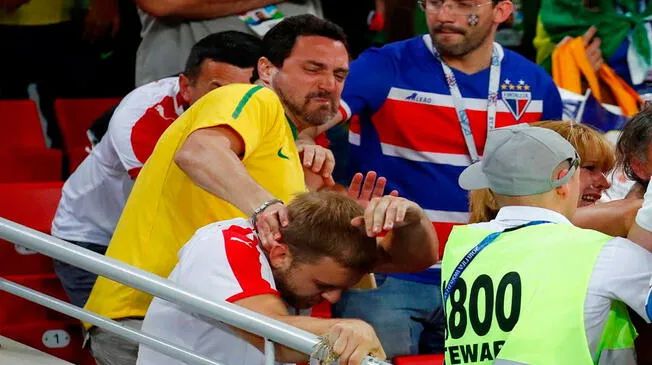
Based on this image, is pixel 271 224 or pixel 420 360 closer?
pixel 271 224

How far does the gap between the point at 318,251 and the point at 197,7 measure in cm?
282

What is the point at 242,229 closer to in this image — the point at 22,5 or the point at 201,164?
the point at 201,164

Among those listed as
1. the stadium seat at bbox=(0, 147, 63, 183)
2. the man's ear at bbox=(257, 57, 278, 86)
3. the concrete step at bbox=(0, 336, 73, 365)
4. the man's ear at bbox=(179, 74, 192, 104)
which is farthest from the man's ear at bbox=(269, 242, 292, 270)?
the stadium seat at bbox=(0, 147, 63, 183)

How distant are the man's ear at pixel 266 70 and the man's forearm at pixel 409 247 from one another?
44.1 inches

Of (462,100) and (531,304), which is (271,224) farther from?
(462,100)

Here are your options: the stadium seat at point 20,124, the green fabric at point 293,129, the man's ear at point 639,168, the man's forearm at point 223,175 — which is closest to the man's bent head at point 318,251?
the man's forearm at point 223,175

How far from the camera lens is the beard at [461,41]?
226 inches

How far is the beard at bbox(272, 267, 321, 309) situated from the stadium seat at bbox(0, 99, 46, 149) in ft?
10.2

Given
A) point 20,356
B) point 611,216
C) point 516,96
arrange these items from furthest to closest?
point 516,96, point 20,356, point 611,216

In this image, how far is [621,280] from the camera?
10.9 feet

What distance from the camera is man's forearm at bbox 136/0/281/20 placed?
20.7ft

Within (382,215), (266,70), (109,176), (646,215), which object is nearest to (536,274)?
(646,215)

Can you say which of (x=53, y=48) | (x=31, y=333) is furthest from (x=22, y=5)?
(x=31, y=333)

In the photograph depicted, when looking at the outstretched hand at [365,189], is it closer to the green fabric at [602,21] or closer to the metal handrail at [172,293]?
the metal handrail at [172,293]
